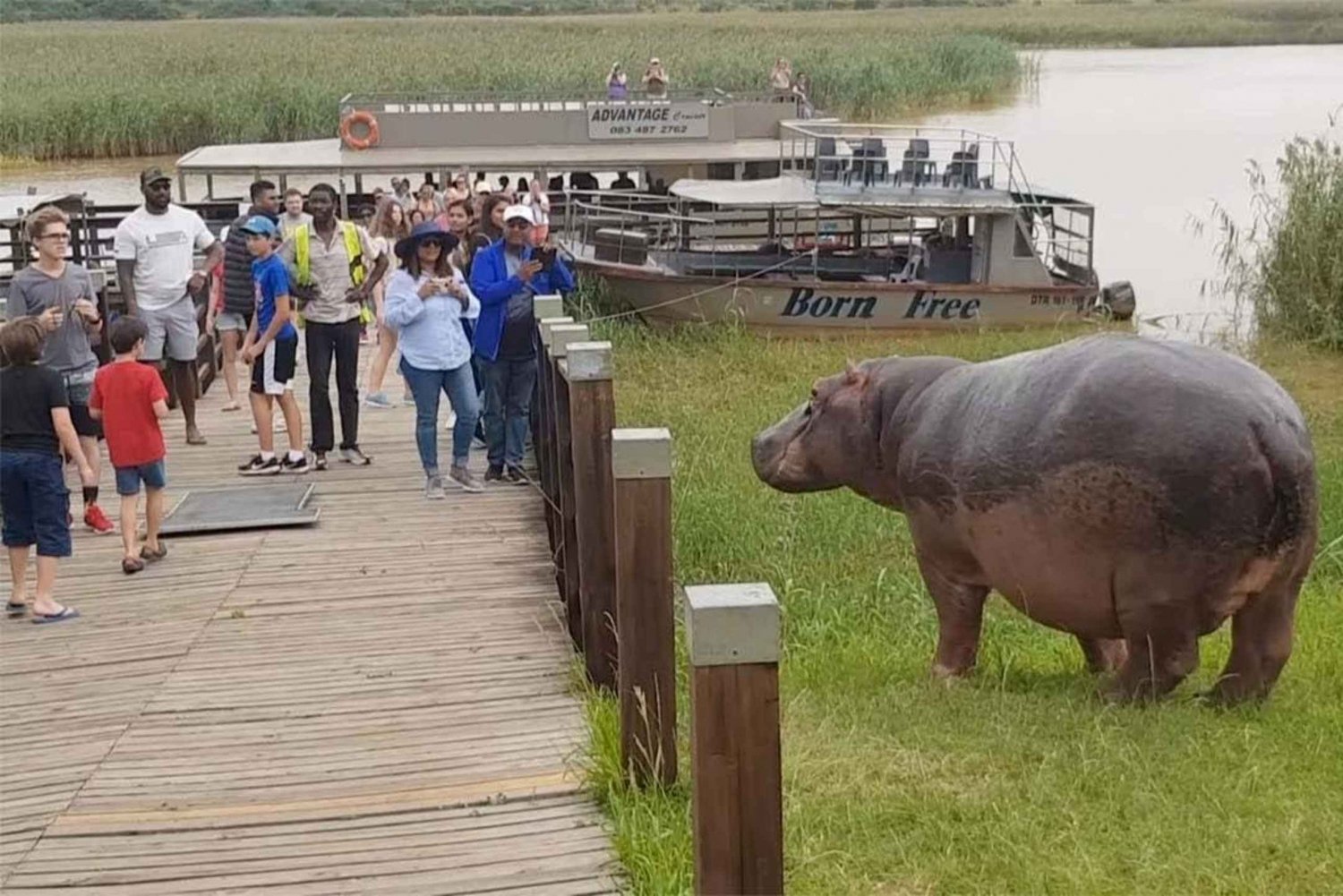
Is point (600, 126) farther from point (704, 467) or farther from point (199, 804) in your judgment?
point (199, 804)

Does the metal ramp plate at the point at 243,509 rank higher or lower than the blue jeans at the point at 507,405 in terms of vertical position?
Answer: lower

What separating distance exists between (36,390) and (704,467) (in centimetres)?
460

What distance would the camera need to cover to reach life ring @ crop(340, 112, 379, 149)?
67.6 ft

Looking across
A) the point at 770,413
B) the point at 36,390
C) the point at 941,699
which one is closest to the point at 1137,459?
the point at 941,699

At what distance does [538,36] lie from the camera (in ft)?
189

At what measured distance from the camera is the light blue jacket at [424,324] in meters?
8.47

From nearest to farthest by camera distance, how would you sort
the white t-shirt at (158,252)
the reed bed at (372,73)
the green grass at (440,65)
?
1. the white t-shirt at (158,252)
2. the reed bed at (372,73)
3. the green grass at (440,65)

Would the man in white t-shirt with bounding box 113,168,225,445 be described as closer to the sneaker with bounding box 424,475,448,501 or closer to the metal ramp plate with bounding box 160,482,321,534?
the metal ramp plate with bounding box 160,482,321,534

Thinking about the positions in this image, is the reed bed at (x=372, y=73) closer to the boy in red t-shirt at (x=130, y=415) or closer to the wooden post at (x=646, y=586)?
the boy in red t-shirt at (x=130, y=415)

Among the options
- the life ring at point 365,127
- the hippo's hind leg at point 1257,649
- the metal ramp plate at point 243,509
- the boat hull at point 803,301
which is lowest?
the boat hull at point 803,301

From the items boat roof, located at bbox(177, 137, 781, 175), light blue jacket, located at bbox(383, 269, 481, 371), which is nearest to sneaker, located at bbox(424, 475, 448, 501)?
light blue jacket, located at bbox(383, 269, 481, 371)

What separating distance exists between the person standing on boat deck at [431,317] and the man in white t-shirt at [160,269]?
158 cm

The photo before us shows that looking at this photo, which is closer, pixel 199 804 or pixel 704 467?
pixel 199 804

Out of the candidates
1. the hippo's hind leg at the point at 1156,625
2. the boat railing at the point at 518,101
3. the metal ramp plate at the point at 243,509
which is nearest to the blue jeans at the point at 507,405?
the metal ramp plate at the point at 243,509
